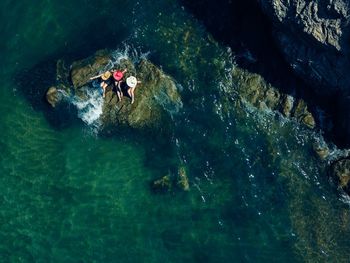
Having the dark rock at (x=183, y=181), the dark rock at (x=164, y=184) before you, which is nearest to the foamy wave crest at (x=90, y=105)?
the dark rock at (x=164, y=184)

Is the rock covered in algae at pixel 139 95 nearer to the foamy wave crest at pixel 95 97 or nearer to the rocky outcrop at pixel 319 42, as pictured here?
the foamy wave crest at pixel 95 97

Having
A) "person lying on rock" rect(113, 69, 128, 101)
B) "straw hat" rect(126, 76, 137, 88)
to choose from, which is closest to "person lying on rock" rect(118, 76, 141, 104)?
"straw hat" rect(126, 76, 137, 88)

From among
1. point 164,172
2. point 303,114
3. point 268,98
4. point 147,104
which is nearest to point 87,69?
point 147,104

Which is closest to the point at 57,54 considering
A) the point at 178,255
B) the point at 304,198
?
the point at 178,255

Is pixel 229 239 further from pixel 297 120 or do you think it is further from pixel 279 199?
pixel 297 120

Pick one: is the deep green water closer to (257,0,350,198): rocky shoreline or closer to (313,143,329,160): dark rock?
(313,143,329,160): dark rock
